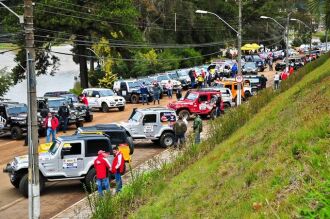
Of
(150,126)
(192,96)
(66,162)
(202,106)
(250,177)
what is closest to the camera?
(250,177)

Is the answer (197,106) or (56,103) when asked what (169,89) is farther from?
(56,103)

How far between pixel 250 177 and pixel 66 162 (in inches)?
365

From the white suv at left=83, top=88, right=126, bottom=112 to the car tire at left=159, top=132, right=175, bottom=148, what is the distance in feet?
45.0

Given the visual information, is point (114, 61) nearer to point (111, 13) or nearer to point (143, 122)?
point (111, 13)

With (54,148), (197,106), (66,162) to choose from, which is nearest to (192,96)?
(197,106)

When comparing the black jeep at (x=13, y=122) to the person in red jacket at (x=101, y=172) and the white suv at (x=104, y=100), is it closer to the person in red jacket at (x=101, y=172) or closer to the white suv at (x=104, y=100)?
the white suv at (x=104, y=100)

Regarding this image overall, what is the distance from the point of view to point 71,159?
1761cm

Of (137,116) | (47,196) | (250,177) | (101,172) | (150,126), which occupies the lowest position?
(47,196)

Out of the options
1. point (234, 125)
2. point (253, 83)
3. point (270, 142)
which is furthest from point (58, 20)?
point (270, 142)

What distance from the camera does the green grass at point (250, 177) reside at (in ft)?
24.4

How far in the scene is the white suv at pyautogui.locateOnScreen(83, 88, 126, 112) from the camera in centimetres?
3878

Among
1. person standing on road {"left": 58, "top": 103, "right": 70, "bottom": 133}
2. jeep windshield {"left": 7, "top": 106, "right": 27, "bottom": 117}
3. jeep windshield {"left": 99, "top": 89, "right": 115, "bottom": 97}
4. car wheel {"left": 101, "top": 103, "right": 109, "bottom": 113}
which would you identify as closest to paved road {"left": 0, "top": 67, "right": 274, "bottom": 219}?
jeep windshield {"left": 7, "top": 106, "right": 27, "bottom": 117}

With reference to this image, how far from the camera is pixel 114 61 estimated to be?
59.3m

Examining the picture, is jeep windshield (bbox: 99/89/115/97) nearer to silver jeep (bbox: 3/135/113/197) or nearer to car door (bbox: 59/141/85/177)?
silver jeep (bbox: 3/135/113/197)
